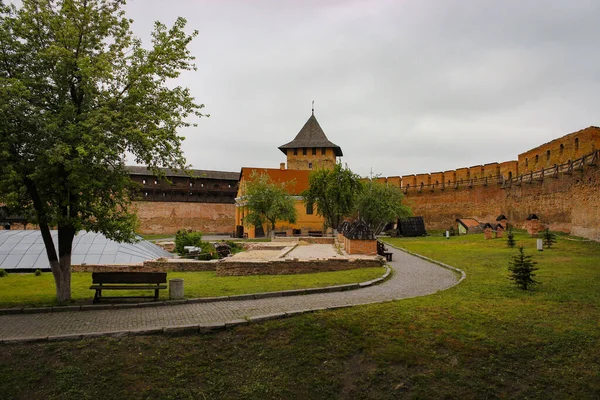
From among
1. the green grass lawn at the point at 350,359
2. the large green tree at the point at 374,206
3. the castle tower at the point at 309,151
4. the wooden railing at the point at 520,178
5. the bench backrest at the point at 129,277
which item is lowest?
the green grass lawn at the point at 350,359

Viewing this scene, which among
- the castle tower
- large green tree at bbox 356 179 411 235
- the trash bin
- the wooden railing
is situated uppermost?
the castle tower

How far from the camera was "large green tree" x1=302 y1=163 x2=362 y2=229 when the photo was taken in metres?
32.0

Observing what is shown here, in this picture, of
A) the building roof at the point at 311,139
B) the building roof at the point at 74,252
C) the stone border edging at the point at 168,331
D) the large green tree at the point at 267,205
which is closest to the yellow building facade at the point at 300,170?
the building roof at the point at 311,139

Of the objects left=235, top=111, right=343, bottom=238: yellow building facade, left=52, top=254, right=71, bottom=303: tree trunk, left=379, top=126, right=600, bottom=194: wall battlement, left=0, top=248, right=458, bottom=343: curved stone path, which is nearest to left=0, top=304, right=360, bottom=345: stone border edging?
left=0, top=248, right=458, bottom=343: curved stone path

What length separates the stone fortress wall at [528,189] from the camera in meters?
23.6

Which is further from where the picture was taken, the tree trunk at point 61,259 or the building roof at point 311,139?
the building roof at point 311,139

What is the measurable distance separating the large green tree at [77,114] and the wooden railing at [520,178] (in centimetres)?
2230

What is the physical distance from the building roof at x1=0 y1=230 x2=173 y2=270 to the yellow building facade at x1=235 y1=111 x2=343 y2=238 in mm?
20480

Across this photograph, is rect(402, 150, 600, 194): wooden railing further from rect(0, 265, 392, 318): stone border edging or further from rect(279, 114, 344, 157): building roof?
rect(0, 265, 392, 318): stone border edging

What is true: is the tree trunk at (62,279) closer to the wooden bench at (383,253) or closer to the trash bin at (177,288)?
the trash bin at (177,288)

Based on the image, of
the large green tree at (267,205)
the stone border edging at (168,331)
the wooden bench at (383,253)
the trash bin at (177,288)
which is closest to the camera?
the stone border edging at (168,331)

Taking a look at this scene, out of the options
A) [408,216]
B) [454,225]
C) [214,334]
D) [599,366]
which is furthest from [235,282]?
[454,225]

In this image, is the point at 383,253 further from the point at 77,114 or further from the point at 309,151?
the point at 309,151

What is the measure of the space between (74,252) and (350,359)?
60.4ft
